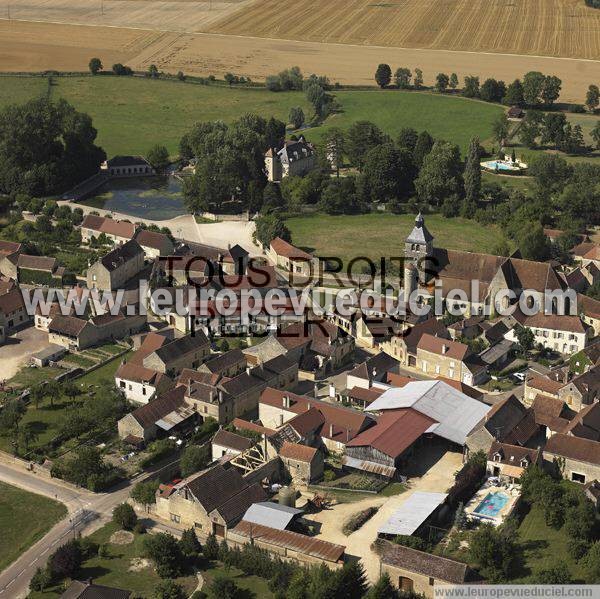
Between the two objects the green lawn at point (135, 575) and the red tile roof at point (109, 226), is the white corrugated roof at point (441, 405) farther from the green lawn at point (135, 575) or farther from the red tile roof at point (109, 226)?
the red tile roof at point (109, 226)

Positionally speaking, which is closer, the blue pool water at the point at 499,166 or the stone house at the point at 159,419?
the stone house at the point at 159,419

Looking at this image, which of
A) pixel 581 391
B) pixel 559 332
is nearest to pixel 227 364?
pixel 581 391

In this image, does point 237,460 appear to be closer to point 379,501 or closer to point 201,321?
point 379,501

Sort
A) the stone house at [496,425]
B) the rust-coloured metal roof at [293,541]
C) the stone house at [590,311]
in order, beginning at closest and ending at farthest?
the rust-coloured metal roof at [293,541], the stone house at [496,425], the stone house at [590,311]

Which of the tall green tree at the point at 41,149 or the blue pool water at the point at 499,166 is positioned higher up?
the tall green tree at the point at 41,149

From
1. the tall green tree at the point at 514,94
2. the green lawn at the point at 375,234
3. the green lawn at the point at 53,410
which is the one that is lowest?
the green lawn at the point at 53,410

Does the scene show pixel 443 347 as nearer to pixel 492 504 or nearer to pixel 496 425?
pixel 496 425

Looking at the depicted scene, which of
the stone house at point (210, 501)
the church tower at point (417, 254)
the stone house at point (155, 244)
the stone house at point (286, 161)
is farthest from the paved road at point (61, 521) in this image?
the stone house at point (286, 161)
